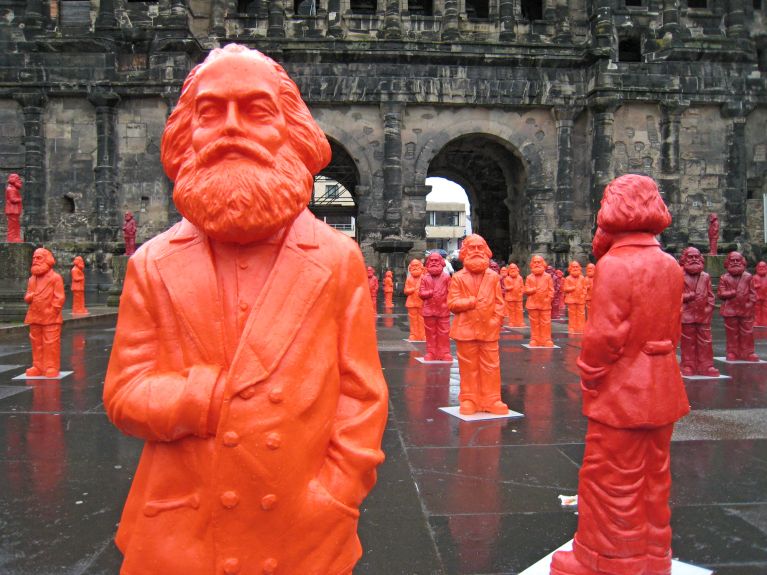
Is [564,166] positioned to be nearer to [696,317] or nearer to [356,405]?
[696,317]

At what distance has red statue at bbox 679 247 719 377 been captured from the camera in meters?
7.73

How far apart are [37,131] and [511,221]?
15550mm

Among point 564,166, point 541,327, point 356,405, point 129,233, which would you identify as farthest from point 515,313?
point 356,405

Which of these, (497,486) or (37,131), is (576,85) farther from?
(497,486)

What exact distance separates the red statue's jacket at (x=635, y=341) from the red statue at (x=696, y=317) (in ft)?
16.7

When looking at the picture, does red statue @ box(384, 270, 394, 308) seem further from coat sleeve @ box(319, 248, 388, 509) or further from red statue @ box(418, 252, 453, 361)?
coat sleeve @ box(319, 248, 388, 509)

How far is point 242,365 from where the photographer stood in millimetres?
1838

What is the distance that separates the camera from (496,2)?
20.6m

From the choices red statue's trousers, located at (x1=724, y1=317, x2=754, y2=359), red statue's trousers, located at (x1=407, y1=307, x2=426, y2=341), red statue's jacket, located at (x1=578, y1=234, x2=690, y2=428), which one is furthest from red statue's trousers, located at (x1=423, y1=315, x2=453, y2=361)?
red statue's jacket, located at (x1=578, y1=234, x2=690, y2=428)

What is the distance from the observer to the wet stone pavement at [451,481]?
11.3 ft

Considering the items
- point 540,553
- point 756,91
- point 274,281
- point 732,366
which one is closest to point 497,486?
point 540,553

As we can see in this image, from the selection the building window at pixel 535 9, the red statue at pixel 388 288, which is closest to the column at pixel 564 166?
the building window at pixel 535 9

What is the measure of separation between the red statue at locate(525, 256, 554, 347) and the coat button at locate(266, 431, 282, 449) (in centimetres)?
937

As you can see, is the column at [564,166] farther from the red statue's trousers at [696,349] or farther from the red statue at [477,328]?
the red statue at [477,328]
